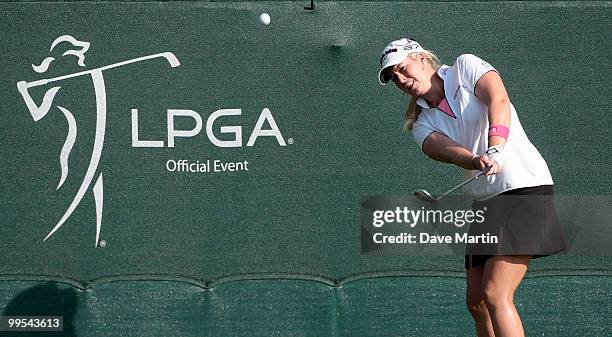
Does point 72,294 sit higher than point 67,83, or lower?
lower

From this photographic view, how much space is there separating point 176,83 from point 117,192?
0.52 meters

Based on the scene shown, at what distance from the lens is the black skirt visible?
338 centimetres

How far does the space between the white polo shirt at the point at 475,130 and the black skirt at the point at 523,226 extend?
0.04m

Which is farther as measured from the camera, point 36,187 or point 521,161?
point 36,187

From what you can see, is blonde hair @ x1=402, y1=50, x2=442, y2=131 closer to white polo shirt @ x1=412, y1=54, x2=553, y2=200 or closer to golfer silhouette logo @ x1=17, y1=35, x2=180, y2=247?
white polo shirt @ x1=412, y1=54, x2=553, y2=200

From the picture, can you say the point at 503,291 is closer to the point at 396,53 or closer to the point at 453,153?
the point at 453,153

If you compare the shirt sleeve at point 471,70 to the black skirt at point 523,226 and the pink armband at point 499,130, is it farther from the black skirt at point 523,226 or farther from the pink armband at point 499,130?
the black skirt at point 523,226

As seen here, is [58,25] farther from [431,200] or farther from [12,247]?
[431,200]

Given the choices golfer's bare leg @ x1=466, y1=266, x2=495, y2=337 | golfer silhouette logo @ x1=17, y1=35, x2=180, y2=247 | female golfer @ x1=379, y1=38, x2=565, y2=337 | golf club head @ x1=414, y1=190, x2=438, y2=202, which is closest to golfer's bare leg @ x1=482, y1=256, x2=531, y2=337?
female golfer @ x1=379, y1=38, x2=565, y2=337

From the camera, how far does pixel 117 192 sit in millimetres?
4090

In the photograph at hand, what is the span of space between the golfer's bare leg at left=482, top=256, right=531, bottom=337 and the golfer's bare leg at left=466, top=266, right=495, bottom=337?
0.16 meters

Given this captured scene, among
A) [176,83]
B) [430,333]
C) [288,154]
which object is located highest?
[176,83]

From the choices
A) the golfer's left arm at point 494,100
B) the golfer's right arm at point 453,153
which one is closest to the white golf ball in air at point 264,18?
the golfer's right arm at point 453,153

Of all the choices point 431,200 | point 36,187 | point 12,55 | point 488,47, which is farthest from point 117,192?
point 488,47
